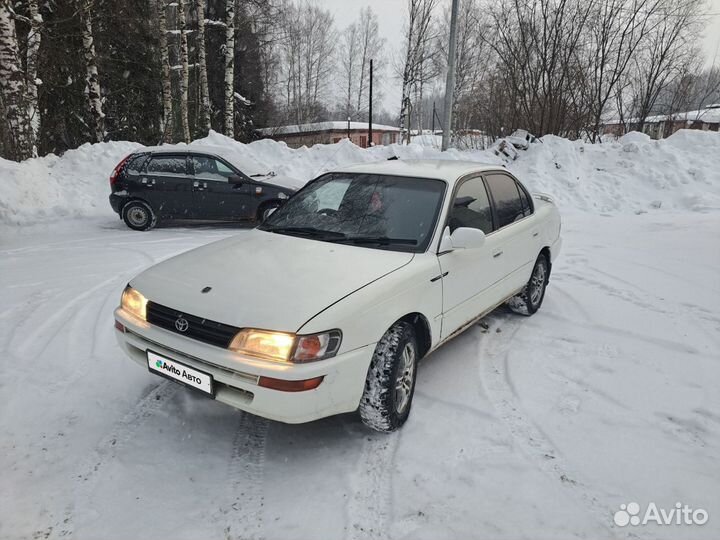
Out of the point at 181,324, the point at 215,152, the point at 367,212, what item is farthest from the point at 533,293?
the point at 215,152

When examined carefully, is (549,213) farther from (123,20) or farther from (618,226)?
(123,20)

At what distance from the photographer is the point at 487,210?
3785 millimetres

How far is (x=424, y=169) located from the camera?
12.1 feet

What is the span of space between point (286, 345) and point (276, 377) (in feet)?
0.53

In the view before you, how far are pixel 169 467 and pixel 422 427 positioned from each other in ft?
4.96

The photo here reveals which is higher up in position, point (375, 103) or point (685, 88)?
point (375, 103)

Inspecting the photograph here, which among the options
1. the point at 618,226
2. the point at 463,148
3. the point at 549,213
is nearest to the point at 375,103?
the point at 463,148

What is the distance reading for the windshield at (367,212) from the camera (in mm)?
3117

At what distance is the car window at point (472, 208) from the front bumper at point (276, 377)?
53.7 inches

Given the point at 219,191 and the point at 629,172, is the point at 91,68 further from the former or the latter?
the point at 629,172

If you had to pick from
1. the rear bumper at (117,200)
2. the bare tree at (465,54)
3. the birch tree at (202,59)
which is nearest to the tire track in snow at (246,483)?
the rear bumper at (117,200)

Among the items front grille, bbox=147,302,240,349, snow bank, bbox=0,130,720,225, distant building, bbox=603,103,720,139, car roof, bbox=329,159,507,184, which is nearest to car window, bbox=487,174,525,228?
car roof, bbox=329,159,507,184

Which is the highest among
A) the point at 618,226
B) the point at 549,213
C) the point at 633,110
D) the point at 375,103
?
the point at 375,103

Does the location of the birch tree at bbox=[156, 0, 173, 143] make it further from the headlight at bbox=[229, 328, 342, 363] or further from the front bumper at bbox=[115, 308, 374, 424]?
the headlight at bbox=[229, 328, 342, 363]
